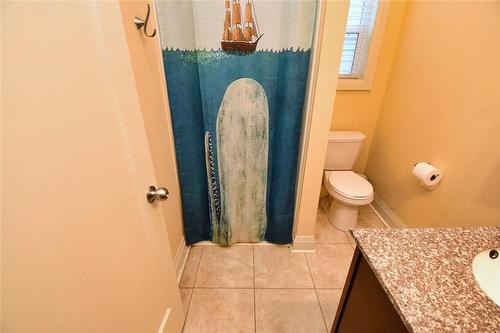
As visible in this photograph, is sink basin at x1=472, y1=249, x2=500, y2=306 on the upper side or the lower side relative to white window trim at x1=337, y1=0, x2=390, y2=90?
lower

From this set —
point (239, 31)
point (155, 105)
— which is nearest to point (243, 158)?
point (155, 105)

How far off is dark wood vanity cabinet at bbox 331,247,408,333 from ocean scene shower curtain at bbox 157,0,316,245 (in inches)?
31.4

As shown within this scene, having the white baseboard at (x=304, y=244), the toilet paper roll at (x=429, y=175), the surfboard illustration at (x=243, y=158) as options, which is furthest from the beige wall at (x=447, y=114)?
the surfboard illustration at (x=243, y=158)

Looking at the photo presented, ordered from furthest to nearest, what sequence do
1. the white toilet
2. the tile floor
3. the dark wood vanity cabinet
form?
the white toilet → the tile floor → the dark wood vanity cabinet

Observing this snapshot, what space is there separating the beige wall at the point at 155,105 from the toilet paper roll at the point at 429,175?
5.50ft

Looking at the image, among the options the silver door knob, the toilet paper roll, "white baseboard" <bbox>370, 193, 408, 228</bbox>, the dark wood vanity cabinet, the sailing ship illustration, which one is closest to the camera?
the dark wood vanity cabinet

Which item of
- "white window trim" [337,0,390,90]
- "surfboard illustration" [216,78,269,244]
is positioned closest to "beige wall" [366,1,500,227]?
"white window trim" [337,0,390,90]

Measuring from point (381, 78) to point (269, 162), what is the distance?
1.38 m

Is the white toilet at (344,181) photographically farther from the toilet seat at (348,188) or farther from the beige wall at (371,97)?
the beige wall at (371,97)

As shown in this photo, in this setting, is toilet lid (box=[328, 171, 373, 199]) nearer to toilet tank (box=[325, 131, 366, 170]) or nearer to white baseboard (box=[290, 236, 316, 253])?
toilet tank (box=[325, 131, 366, 170])

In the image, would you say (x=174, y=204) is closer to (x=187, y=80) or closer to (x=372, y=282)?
(x=187, y=80)

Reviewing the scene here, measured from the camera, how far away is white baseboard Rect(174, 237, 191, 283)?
1584 millimetres

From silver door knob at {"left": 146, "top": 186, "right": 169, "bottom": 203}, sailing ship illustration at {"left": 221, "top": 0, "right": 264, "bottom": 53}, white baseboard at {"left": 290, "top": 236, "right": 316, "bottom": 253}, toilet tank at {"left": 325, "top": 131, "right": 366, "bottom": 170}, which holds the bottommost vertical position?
white baseboard at {"left": 290, "top": 236, "right": 316, "bottom": 253}

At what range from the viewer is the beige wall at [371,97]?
1.91 meters
